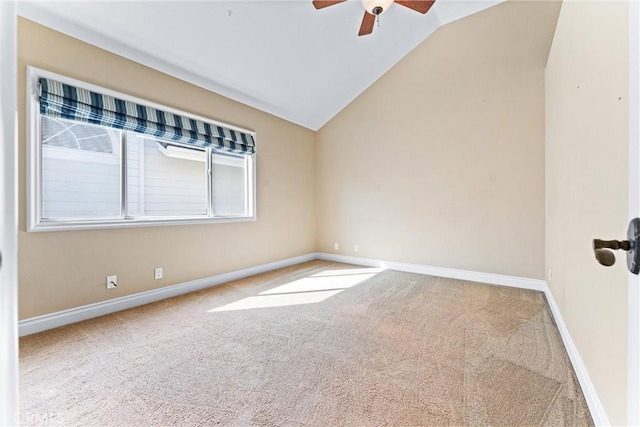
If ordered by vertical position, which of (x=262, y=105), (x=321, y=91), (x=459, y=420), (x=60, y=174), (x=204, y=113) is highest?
(x=321, y=91)

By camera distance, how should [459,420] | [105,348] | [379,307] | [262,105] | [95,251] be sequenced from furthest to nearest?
1. [262,105]
2. [379,307]
3. [95,251]
4. [105,348]
5. [459,420]

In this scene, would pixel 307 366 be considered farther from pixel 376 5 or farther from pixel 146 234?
pixel 376 5

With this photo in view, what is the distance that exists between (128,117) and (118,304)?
6.09 feet

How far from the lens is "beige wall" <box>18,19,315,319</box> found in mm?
2266

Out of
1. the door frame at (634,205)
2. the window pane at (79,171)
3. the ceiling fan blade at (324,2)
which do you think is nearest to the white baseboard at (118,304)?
the window pane at (79,171)

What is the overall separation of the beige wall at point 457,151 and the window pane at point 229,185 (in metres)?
1.76

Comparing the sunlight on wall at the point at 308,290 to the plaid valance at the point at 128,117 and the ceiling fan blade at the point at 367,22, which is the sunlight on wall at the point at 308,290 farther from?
the ceiling fan blade at the point at 367,22

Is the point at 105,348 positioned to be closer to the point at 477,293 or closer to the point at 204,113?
the point at 204,113

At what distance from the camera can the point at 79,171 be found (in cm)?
254

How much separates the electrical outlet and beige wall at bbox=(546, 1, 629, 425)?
11.8 ft

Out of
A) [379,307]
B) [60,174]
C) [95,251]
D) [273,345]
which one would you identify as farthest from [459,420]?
[60,174]

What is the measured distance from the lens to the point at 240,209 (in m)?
4.09

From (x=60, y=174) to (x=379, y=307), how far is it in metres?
3.23

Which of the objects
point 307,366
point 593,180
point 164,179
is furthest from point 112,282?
point 593,180
